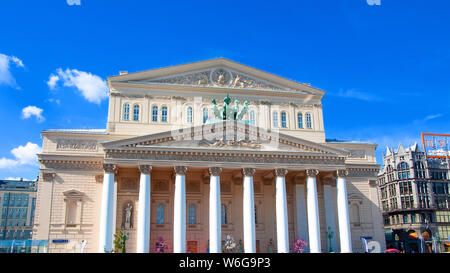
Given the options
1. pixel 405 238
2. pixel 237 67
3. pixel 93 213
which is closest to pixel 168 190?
pixel 93 213

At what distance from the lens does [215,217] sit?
32625mm

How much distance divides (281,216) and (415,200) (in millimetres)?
41319

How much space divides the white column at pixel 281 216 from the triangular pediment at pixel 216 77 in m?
11.1

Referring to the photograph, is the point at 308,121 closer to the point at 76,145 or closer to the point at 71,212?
the point at 76,145

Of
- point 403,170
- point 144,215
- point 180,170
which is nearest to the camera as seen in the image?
point 144,215

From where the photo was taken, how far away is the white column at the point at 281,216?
33531 millimetres

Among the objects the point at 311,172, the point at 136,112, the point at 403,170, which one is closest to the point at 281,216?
the point at 311,172

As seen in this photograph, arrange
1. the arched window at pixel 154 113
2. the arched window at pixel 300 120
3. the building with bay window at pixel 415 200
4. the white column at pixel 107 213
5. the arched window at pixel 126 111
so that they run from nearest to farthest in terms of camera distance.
→ the white column at pixel 107 213, the arched window at pixel 126 111, the arched window at pixel 154 113, the arched window at pixel 300 120, the building with bay window at pixel 415 200

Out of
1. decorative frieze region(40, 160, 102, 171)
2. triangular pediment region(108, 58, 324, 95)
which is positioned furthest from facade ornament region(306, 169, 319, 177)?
decorative frieze region(40, 160, 102, 171)

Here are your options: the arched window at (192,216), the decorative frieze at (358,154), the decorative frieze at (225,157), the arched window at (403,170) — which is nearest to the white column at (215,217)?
the decorative frieze at (225,157)

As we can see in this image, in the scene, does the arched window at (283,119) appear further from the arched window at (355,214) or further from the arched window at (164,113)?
the arched window at (164,113)

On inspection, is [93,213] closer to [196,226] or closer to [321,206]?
[196,226]

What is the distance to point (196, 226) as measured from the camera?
37.1m

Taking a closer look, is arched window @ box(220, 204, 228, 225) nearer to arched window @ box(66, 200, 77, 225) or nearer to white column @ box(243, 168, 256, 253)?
white column @ box(243, 168, 256, 253)
